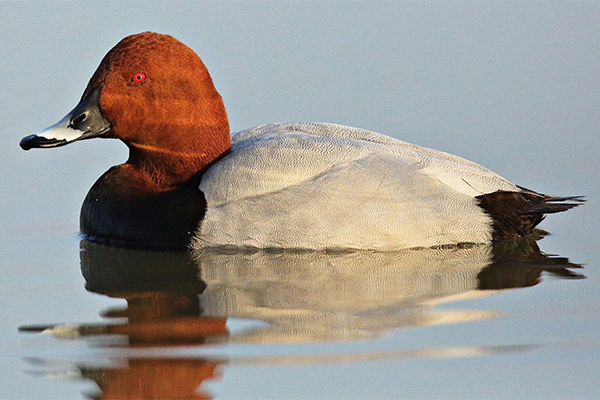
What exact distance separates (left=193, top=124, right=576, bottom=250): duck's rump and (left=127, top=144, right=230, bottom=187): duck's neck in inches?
9.5

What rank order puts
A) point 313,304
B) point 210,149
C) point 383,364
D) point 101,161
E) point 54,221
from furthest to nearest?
point 101,161, point 54,221, point 210,149, point 313,304, point 383,364

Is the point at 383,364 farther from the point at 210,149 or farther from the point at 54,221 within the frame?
the point at 54,221

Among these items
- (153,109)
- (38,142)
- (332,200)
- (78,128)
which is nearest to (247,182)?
(332,200)

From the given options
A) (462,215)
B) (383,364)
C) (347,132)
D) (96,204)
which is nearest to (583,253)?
(462,215)

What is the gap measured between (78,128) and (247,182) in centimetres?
120

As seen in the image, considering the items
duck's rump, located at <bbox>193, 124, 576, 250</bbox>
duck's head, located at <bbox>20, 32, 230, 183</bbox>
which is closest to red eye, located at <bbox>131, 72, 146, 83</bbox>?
duck's head, located at <bbox>20, 32, 230, 183</bbox>

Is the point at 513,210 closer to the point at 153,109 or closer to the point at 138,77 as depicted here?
the point at 153,109

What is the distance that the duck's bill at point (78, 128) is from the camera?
6.34m

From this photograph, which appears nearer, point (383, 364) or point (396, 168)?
point (383, 364)

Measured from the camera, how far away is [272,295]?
211 inches

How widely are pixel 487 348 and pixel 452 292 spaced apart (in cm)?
90

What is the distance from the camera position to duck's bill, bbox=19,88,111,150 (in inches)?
249

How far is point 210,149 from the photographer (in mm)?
6559

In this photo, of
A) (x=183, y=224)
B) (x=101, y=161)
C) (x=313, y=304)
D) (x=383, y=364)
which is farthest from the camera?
(x=101, y=161)
